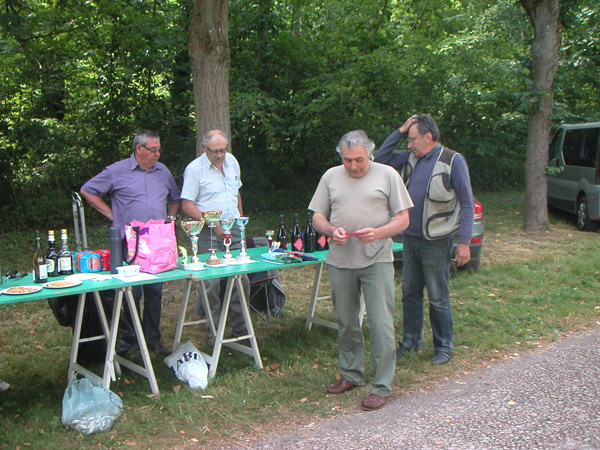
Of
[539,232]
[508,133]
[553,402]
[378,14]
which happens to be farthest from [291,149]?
[553,402]

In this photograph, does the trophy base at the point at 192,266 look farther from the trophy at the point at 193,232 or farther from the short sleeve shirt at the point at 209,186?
the short sleeve shirt at the point at 209,186

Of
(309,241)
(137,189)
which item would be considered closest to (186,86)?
(137,189)

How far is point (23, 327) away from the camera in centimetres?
641

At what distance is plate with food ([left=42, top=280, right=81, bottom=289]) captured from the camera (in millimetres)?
4078

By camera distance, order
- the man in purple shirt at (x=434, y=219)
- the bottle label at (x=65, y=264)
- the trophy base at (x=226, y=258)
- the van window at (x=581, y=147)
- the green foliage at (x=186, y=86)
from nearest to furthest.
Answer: the bottle label at (x=65, y=264) < the man in purple shirt at (x=434, y=219) < the trophy base at (x=226, y=258) < the green foliage at (x=186, y=86) < the van window at (x=581, y=147)

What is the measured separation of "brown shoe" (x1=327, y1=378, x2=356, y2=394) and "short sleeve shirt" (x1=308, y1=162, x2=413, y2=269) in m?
0.85

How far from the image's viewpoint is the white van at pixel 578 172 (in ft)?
36.1

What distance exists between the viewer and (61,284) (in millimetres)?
4125

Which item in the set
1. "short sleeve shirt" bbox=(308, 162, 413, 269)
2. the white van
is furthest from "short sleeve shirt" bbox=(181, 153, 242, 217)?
the white van

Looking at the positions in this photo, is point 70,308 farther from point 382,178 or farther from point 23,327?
point 382,178

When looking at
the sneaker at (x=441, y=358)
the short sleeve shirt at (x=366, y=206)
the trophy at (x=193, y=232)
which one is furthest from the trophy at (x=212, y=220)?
the sneaker at (x=441, y=358)

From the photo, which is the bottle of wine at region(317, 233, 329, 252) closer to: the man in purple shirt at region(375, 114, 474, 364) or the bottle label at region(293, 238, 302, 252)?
the bottle label at region(293, 238, 302, 252)

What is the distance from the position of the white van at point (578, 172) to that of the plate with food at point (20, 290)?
30.3ft

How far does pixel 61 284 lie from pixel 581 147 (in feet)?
33.3
